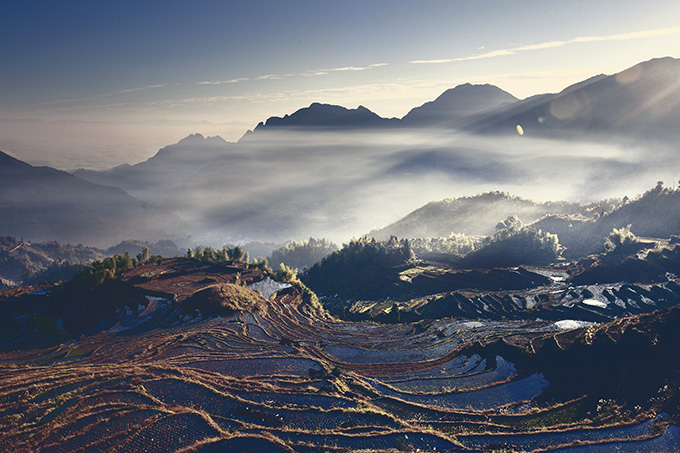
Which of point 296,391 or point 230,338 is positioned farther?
point 230,338

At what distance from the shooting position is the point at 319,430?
3453 cm

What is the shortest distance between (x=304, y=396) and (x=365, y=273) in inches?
5415

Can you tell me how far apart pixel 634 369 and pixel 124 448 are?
2166 inches

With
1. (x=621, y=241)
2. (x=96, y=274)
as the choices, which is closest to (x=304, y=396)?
(x=96, y=274)

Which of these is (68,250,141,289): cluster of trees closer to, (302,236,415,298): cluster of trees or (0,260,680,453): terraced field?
(0,260,680,453): terraced field

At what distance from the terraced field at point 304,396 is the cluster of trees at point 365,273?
3743 inches

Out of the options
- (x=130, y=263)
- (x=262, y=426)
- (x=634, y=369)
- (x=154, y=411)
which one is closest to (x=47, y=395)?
(x=154, y=411)

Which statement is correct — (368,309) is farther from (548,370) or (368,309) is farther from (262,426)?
(262,426)

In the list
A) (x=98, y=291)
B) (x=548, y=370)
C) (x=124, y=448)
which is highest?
(x=98, y=291)

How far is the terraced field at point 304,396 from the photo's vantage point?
3272 centimetres

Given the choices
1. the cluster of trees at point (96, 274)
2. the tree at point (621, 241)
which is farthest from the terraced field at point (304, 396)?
the tree at point (621, 241)

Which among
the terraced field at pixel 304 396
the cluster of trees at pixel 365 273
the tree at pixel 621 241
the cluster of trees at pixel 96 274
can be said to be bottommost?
the cluster of trees at pixel 365 273

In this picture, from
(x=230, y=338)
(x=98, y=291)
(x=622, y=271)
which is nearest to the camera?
(x=230, y=338)

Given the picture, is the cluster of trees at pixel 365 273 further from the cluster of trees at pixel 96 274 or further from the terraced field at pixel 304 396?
the cluster of trees at pixel 96 274
